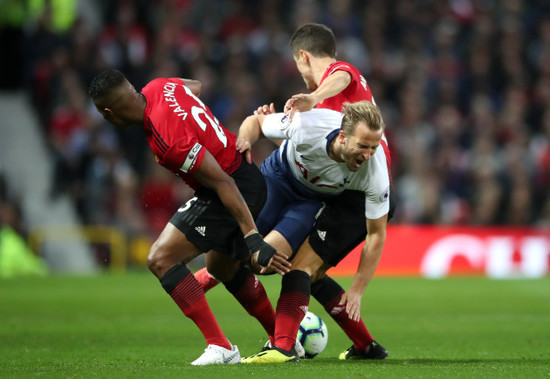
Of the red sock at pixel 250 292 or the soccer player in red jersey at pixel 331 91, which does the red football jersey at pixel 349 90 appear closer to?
the soccer player in red jersey at pixel 331 91

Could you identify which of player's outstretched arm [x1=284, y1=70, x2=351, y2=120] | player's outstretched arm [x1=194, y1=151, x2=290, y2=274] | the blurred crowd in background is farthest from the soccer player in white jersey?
the blurred crowd in background

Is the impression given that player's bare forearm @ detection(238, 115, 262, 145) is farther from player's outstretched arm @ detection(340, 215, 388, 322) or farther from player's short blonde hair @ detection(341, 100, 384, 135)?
player's outstretched arm @ detection(340, 215, 388, 322)

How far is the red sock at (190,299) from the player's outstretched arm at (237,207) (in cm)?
46

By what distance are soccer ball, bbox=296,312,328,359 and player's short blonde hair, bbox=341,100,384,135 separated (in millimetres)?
1517

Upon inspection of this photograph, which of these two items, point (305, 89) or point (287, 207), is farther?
point (305, 89)

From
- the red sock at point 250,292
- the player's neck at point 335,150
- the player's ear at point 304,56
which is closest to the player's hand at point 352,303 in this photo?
the red sock at point 250,292

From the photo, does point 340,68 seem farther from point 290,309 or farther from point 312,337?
point 312,337

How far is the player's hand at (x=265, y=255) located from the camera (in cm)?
530

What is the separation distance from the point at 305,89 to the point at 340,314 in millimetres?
9716

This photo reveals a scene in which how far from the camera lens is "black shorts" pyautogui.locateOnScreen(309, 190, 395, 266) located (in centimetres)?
602

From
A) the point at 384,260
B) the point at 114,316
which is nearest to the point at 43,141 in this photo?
the point at 384,260

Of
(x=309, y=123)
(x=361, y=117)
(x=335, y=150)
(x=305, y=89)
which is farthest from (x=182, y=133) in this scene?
(x=305, y=89)

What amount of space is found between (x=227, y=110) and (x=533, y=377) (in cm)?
1109

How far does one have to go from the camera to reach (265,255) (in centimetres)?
530
